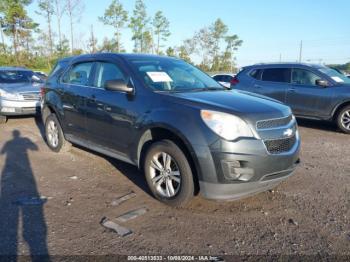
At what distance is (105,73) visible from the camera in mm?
4848

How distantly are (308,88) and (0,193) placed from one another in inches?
287

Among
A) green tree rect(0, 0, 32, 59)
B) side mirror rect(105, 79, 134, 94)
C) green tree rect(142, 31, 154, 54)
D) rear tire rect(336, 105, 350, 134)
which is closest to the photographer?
side mirror rect(105, 79, 134, 94)

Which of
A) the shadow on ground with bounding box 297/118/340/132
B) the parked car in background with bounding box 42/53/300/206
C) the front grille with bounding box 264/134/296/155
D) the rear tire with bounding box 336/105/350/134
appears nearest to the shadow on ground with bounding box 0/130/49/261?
the parked car in background with bounding box 42/53/300/206

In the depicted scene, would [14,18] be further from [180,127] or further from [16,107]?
[180,127]

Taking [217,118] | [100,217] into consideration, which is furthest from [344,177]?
[100,217]

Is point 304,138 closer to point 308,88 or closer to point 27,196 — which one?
point 308,88

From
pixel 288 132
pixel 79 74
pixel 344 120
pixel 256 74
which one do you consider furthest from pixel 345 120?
pixel 79 74

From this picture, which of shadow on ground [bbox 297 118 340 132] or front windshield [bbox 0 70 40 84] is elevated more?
front windshield [bbox 0 70 40 84]

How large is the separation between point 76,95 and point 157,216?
101 inches

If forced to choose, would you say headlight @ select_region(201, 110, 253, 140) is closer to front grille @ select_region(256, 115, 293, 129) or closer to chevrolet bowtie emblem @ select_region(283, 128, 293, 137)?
front grille @ select_region(256, 115, 293, 129)

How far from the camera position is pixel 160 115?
384cm

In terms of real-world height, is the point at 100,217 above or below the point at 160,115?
below

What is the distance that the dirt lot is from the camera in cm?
305

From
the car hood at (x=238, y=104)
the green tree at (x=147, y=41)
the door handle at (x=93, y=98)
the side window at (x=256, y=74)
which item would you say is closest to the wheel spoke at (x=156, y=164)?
the car hood at (x=238, y=104)
